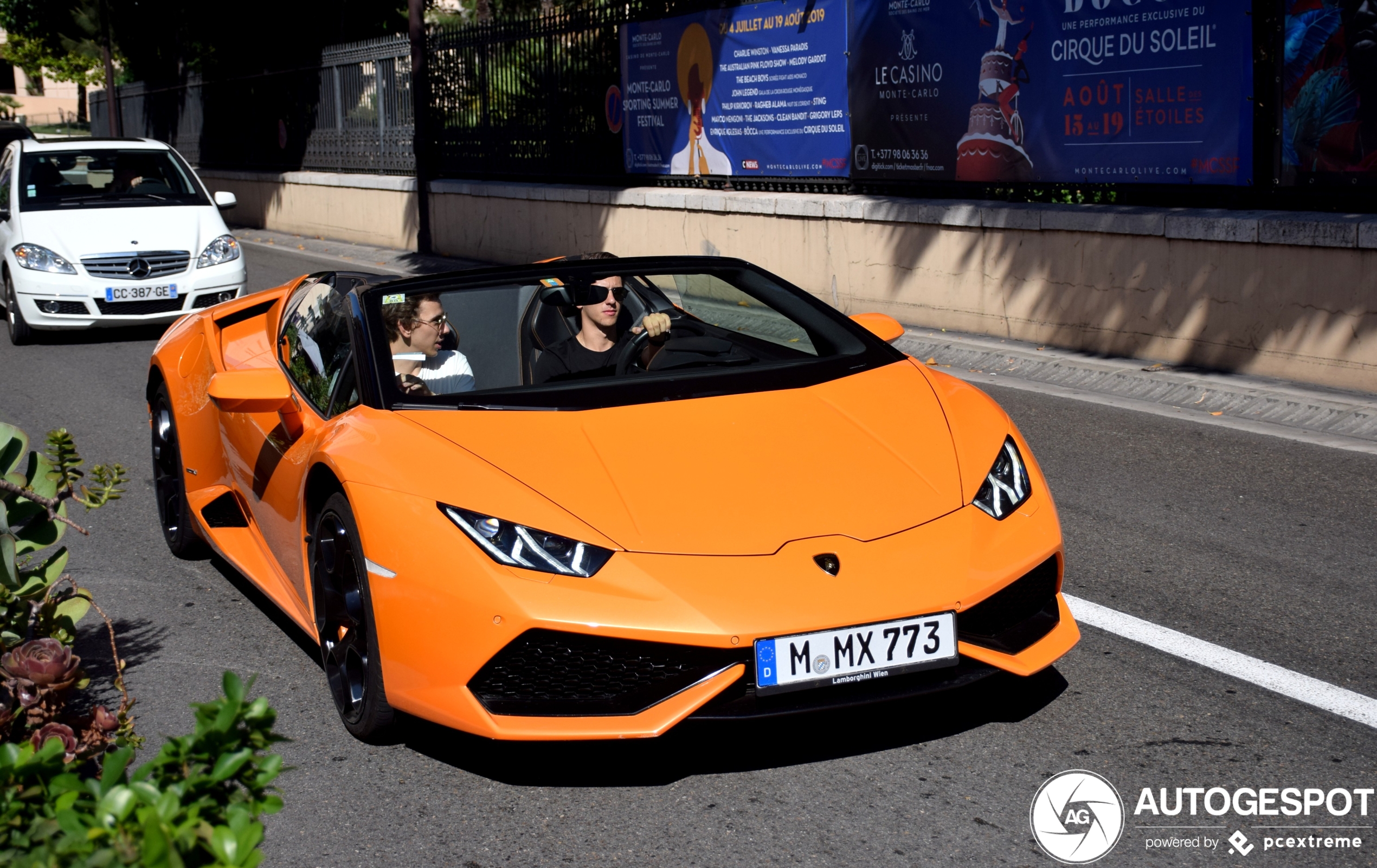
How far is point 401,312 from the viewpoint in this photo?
453 cm

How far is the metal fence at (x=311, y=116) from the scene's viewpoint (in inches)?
833

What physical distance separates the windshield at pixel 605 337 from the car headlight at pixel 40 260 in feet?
28.0

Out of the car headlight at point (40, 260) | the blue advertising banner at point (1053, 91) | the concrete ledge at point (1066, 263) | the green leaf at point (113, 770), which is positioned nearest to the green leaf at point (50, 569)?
the green leaf at point (113, 770)

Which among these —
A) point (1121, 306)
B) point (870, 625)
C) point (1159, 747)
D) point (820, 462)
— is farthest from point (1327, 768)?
point (1121, 306)

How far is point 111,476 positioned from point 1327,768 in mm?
3288

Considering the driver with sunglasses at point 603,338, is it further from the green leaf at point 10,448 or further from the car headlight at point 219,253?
the car headlight at point 219,253

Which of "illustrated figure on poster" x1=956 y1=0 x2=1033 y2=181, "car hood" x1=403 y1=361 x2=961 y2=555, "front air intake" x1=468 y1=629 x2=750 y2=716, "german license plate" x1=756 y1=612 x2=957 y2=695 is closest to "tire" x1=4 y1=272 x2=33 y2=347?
"illustrated figure on poster" x1=956 y1=0 x2=1033 y2=181

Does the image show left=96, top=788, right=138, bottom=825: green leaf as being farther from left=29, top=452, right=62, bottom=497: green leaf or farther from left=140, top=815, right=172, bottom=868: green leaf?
left=29, top=452, right=62, bottom=497: green leaf

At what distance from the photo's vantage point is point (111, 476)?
3.94 meters

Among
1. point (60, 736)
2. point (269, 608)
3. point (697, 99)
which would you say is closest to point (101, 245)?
point (697, 99)

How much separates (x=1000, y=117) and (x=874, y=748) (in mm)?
8192

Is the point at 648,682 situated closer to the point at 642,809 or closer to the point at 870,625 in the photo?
the point at 642,809

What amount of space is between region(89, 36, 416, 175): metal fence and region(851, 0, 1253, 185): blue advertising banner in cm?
1026

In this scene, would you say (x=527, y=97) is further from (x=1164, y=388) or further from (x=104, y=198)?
(x=1164, y=388)
